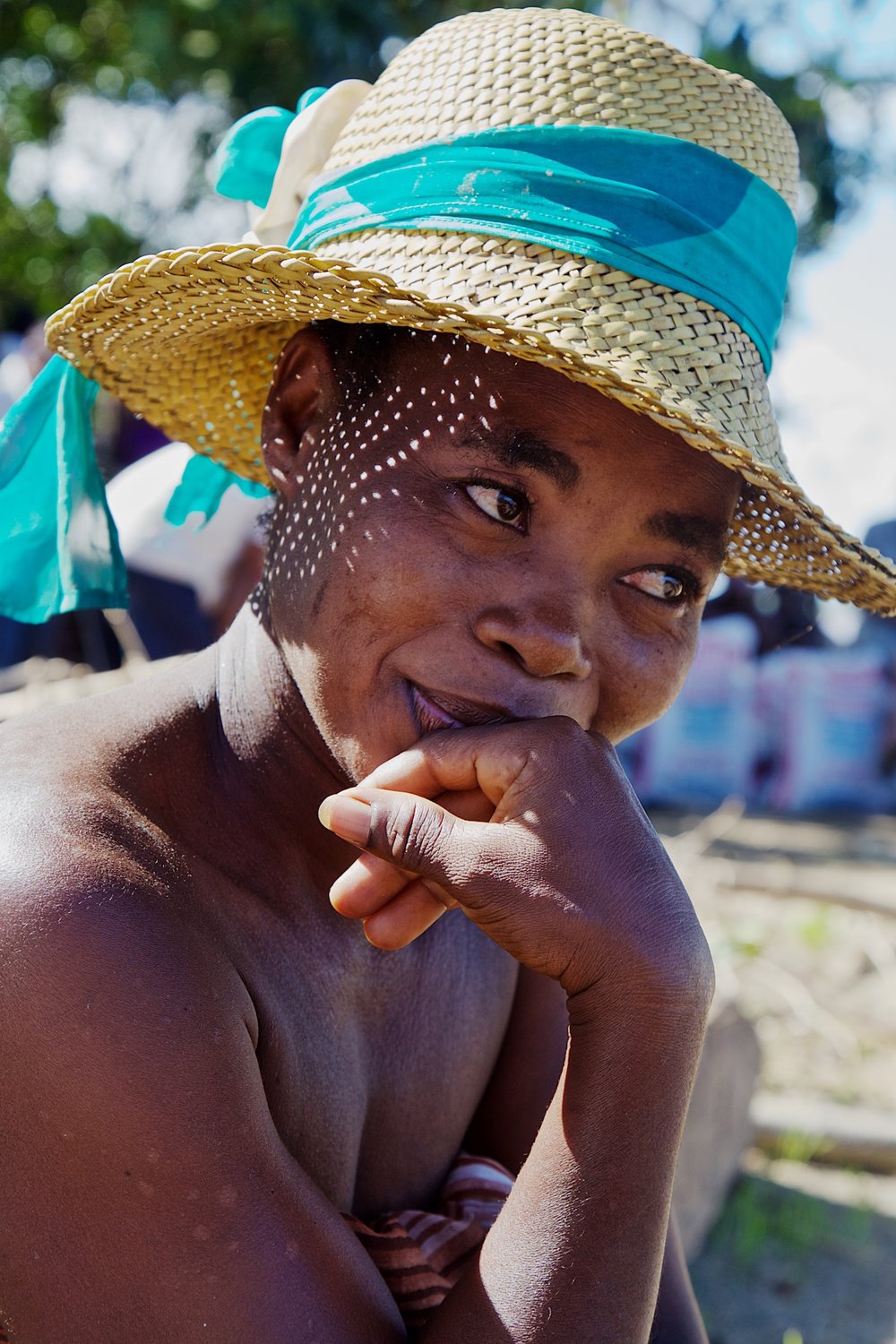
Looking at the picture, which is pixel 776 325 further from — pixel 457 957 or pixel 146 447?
pixel 146 447

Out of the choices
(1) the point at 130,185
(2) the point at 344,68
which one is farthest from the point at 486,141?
(1) the point at 130,185

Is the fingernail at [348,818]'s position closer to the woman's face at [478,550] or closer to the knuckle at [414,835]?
the knuckle at [414,835]

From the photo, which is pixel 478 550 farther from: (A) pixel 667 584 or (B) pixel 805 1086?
(B) pixel 805 1086

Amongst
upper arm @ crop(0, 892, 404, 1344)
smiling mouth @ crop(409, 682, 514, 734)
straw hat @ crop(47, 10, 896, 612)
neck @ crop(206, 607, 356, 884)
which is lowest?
upper arm @ crop(0, 892, 404, 1344)

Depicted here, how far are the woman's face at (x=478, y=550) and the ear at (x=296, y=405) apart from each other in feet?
0.39

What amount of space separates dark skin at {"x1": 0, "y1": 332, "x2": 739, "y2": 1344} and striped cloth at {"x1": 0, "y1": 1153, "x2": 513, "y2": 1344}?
8cm

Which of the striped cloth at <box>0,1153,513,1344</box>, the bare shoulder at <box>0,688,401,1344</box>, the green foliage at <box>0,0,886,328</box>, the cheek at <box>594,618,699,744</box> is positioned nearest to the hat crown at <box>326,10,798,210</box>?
the cheek at <box>594,618,699,744</box>

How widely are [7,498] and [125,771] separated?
79 centimetres

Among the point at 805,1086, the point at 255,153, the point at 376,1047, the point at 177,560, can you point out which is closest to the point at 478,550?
the point at 376,1047

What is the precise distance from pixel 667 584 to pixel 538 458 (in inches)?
12.3

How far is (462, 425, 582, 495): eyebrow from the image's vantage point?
154 centimetres

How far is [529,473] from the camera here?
60.7 inches

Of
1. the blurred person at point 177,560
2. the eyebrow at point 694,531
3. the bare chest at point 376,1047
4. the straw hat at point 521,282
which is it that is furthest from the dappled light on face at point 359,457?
the blurred person at point 177,560

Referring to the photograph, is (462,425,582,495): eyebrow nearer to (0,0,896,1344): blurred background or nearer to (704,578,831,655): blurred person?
(0,0,896,1344): blurred background
